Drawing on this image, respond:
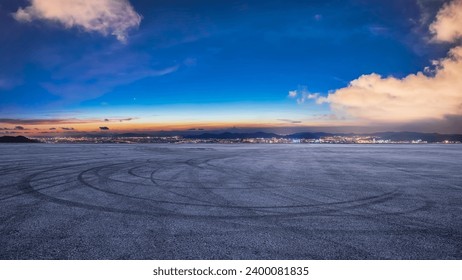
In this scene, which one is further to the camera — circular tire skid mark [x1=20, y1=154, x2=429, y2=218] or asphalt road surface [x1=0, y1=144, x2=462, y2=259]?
circular tire skid mark [x1=20, y1=154, x2=429, y2=218]

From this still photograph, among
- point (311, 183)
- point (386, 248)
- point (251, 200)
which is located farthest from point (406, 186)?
point (386, 248)

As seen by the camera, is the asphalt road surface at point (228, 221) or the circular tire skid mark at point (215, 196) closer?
the asphalt road surface at point (228, 221)

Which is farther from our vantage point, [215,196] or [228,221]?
[215,196]

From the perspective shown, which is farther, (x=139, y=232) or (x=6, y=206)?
(x=6, y=206)

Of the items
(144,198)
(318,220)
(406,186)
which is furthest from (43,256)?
(406,186)

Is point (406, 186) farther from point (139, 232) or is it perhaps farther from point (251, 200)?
point (139, 232)
